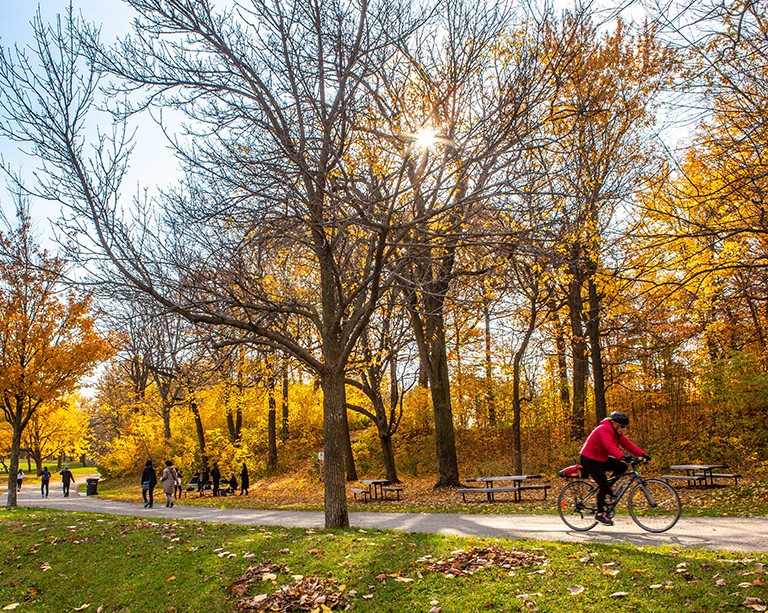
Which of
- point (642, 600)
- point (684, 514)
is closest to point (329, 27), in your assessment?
point (642, 600)

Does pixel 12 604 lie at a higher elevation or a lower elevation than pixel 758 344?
lower

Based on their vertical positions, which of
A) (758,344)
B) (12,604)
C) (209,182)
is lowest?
(12,604)

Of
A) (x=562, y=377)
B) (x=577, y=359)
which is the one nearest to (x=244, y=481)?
(x=562, y=377)

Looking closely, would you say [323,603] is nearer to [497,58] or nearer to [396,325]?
[497,58]

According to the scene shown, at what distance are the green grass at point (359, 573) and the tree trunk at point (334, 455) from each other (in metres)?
0.54

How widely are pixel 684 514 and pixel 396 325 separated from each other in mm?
10951

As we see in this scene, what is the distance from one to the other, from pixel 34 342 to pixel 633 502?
18810 millimetres

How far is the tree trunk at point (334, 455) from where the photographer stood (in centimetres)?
1081

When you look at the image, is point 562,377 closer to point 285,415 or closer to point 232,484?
point 232,484

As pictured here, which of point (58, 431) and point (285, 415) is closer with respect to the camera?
point (285, 415)

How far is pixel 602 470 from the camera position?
31.8 ft

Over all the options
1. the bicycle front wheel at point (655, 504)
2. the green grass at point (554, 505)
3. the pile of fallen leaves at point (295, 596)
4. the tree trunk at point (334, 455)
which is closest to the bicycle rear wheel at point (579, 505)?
the bicycle front wheel at point (655, 504)

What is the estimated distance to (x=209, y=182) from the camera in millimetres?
10211

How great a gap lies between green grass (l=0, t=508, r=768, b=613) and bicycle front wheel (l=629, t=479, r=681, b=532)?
202 cm
